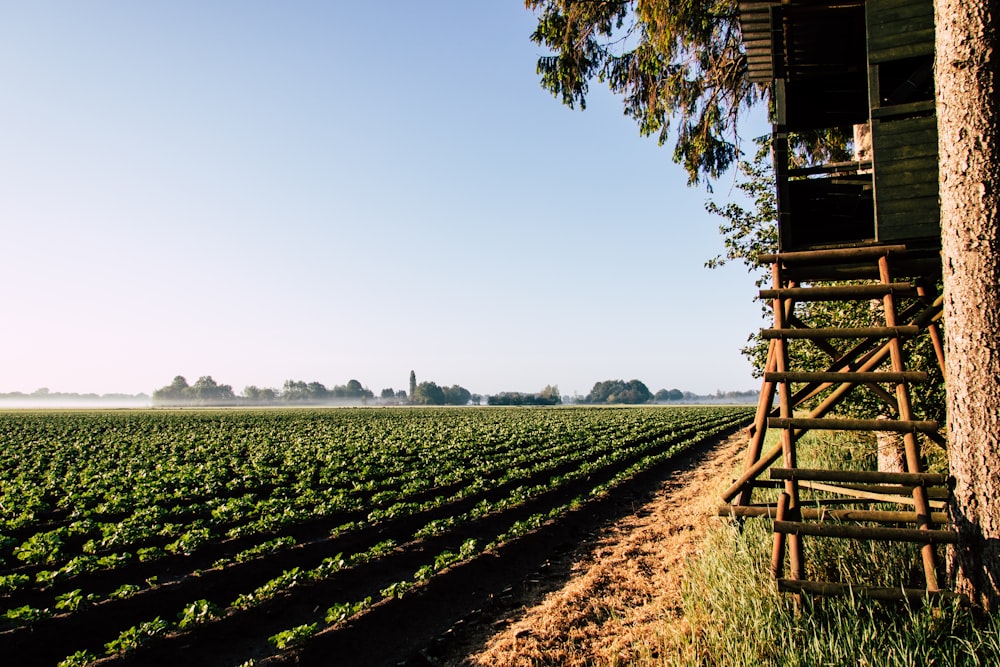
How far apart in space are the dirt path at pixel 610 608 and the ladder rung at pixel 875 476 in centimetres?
173

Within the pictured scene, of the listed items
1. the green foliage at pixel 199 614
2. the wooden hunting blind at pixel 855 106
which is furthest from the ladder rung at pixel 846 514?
the green foliage at pixel 199 614

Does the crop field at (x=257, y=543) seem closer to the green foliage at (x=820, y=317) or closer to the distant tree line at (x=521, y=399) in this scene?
the green foliage at (x=820, y=317)

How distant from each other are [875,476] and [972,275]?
1.96m

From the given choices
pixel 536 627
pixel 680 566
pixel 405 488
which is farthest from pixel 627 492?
pixel 536 627

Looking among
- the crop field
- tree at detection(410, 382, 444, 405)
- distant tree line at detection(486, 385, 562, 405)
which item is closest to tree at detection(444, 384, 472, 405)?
tree at detection(410, 382, 444, 405)

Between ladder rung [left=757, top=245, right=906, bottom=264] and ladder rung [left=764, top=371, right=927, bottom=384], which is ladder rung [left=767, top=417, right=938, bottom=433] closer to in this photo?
ladder rung [left=764, top=371, right=927, bottom=384]

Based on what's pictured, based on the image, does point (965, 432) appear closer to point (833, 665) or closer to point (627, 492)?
point (833, 665)

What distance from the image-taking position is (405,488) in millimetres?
14516

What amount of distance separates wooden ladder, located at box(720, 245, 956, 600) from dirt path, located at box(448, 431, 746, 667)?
134 centimetres

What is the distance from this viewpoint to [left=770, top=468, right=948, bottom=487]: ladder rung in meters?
4.88

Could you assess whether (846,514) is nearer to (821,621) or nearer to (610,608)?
(821,621)

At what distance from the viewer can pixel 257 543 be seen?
10.4m

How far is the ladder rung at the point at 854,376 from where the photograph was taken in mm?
5176

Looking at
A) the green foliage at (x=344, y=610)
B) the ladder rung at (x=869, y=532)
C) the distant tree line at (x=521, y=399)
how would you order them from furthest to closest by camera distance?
the distant tree line at (x=521, y=399)
the green foliage at (x=344, y=610)
the ladder rung at (x=869, y=532)
